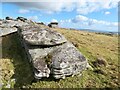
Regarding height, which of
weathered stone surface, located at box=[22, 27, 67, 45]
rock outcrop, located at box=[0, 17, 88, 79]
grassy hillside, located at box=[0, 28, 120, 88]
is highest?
weathered stone surface, located at box=[22, 27, 67, 45]

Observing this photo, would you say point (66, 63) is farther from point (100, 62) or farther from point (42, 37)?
point (100, 62)

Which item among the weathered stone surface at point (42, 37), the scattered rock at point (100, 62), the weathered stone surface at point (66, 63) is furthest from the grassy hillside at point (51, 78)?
the weathered stone surface at point (42, 37)

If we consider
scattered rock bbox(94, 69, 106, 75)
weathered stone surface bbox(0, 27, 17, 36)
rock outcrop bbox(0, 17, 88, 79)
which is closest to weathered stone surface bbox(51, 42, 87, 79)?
rock outcrop bbox(0, 17, 88, 79)

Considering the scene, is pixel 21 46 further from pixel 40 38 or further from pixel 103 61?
pixel 103 61

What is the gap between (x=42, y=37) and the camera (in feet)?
87.5

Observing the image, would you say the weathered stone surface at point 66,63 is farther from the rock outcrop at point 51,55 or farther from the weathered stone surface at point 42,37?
the weathered stone surface at point 42,37

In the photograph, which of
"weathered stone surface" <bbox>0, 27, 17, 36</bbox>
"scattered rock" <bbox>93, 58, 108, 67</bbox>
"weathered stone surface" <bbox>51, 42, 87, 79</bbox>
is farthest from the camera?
"weathered stone surface" <bbox>0, 27, 17, 36</bbox>

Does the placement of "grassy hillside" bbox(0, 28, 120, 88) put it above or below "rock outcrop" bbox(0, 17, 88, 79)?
below

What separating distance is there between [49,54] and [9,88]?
19.5 feet

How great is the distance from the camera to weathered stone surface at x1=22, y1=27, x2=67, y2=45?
26016mm

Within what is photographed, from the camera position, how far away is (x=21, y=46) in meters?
31.3

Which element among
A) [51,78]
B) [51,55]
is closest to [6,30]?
[51,55]

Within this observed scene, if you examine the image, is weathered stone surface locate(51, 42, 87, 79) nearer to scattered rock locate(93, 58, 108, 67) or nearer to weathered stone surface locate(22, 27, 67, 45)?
weathered stone surface locate(22, 27, 67, 45)

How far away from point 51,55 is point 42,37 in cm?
324
